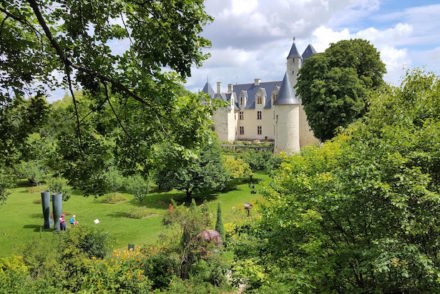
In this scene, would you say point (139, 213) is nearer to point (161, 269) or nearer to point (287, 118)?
point (161, 269)

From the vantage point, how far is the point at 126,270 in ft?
35.4

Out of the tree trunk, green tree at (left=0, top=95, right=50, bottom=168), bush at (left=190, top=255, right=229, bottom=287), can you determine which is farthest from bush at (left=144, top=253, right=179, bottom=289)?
the tree trunk

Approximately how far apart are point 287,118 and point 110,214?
24.5 m

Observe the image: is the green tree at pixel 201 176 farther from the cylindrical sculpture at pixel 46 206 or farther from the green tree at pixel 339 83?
the green tree at pixel 339 83

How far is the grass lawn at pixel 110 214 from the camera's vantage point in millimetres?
18297

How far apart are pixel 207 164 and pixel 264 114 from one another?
30.5 metres

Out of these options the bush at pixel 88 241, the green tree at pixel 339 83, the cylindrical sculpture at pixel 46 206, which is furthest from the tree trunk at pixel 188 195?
the green tree at pixel 339 83

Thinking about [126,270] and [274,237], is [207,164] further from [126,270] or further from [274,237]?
[274,237]

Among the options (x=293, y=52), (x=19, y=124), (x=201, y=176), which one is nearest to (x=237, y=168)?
(x=201, y=176)

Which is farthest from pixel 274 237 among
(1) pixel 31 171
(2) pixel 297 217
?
(1) pixel 31 171

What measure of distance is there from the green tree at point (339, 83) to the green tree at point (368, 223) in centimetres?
2142

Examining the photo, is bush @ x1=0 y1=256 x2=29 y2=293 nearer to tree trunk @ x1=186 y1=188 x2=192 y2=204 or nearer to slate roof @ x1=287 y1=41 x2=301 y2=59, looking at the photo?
tree trunk @ x1=186 y1=188 x2=192 y2=204

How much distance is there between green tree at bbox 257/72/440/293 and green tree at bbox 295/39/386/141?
2142cm

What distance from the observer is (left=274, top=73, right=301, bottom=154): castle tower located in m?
40.5
